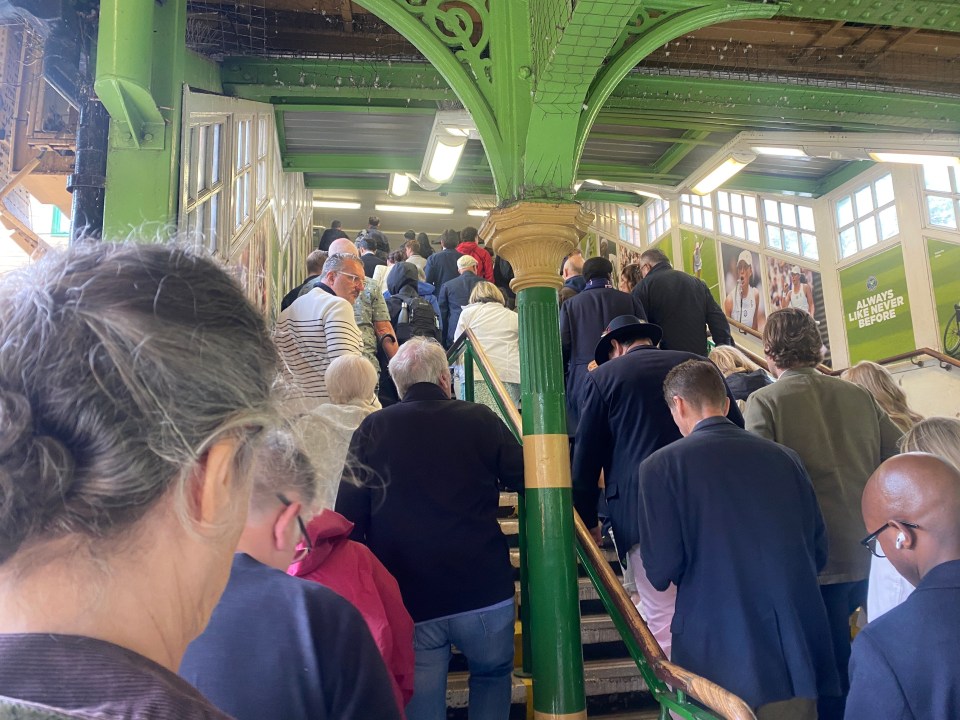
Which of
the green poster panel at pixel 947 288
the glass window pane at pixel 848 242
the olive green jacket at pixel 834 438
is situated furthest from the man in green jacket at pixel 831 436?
the glass window pane at pixel 848 242

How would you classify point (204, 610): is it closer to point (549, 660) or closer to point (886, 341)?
point (549, 660)

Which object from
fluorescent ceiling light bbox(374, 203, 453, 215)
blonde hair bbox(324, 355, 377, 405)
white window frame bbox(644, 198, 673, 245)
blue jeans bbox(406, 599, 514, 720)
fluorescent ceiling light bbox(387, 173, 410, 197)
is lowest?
blue jeans bbox(406, 599, 514, 720)

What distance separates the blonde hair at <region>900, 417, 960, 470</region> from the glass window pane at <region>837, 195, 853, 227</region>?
9350 mm

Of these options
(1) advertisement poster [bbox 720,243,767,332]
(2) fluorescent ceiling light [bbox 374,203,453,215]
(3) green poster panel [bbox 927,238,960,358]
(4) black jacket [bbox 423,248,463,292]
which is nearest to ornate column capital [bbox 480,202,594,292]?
(4) black jacket [bbox 423,248,463,292]

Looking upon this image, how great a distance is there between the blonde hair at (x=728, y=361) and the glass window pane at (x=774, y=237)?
761 cm

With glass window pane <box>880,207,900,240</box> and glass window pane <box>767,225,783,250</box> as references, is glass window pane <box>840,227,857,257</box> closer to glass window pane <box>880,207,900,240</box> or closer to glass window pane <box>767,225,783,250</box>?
glass window pane <box>880,207,900,240</box>

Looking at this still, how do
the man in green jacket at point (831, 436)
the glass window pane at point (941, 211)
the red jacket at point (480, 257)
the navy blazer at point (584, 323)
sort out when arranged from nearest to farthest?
the man in green jacket at point (831, 436)
the navy blazer at point (584, 323)
the red jacket at point (480, 257)
the glass window pane at point (941, 211)

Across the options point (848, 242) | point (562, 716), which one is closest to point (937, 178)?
point (848, 242)

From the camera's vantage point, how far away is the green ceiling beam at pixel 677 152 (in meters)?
6.98

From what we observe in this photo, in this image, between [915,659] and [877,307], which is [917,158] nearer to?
[877,307]

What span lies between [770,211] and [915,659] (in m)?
11.2

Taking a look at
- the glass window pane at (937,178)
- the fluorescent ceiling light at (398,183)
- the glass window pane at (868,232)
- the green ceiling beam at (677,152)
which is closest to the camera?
the green ceiling beam at (677,152)

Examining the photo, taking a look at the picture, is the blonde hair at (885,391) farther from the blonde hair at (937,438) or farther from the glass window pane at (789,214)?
the glass window pane at (789,214)

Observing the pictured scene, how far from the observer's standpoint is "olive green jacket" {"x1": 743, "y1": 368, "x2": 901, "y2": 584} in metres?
2.79
